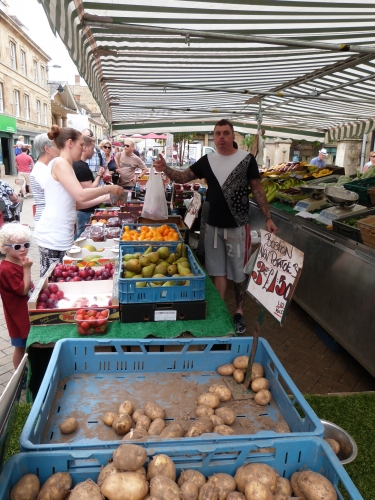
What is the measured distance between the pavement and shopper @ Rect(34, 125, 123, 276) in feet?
4.06

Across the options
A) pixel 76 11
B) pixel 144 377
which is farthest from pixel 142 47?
pixel 144 377

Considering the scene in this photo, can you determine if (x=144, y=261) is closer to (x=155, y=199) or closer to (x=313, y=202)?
(x=155, y=199)

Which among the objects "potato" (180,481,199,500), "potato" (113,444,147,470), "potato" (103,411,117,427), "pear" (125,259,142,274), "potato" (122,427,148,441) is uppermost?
"pear" (125,259,142,274)

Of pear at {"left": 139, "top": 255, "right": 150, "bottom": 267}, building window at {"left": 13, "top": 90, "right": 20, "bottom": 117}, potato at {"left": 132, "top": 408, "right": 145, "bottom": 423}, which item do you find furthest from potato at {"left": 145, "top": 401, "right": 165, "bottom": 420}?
building window at {"left": 13, "top": 90, "right": 20, "bottom": 117}

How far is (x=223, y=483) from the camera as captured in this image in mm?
1271

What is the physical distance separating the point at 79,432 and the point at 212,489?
0.72 m

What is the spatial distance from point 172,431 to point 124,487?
406 millimetres

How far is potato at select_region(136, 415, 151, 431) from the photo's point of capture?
5.38 ft

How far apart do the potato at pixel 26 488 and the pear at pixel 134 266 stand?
1662mm

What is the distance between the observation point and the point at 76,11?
107 inches

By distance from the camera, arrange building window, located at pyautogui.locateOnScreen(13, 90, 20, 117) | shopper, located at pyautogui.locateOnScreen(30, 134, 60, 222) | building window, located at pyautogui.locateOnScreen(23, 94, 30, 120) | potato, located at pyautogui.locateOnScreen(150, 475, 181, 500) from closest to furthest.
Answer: potato, located at pyautogui.locateOnScreen(150, 475, 181, 500)
shopper, located at pyautogui.locateOnScreen(30, 134, 60, 222)
building window, located at pyautogui.locateOnScreen(13, 90, 20, 117)
building window, located at pyautogui.locateOnScreen(23, 94, 30, 120)

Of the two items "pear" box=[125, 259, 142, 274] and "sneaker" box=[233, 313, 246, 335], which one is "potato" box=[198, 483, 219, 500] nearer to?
"pear" box=[125, 259, 142, 274]

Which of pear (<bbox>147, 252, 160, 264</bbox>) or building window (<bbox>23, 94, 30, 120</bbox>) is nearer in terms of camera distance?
pear (<bbox>147, 252, 160, 264</bbox>)

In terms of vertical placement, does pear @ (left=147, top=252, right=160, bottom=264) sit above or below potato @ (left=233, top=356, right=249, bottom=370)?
above
